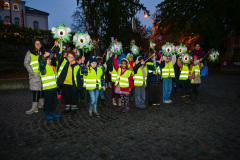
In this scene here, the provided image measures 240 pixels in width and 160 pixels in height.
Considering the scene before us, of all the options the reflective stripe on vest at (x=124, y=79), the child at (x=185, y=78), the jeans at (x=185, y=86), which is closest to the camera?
the reflective stripe on vest at (x=124, y=79)

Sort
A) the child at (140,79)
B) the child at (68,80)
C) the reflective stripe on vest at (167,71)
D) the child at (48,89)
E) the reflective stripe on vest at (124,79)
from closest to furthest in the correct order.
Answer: the child at (48,89)
the child at (68,80)
the reflective stripe on vest at (124,79)
the child at (140,79)
the reflective stripe on vest at (167,71)

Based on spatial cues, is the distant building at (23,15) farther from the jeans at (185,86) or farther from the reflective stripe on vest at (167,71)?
the jeans at (185,86)

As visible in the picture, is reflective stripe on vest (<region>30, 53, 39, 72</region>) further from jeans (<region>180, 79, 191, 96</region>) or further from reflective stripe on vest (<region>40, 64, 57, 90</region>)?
jeans (<region>180, 79, 191, 96</region>)

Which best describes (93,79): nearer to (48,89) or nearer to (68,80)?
(68,80)

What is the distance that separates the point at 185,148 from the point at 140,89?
125 inches

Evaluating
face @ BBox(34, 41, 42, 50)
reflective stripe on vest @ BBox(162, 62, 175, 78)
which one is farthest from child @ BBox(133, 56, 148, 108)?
face @ BBox(34, 41, 42, 50)

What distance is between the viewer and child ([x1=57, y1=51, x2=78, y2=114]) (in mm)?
5453

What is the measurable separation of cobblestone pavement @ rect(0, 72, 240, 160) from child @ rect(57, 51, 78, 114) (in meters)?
0.45

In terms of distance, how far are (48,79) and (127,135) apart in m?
2.82

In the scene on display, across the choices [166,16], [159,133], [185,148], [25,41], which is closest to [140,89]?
[159,133]

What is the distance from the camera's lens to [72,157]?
3.08 metres

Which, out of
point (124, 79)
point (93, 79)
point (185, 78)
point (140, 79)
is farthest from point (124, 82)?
point (185, 78)

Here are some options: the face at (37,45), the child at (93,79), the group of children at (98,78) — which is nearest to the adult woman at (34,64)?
the face at (37,45)

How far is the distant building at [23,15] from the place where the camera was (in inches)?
1580
